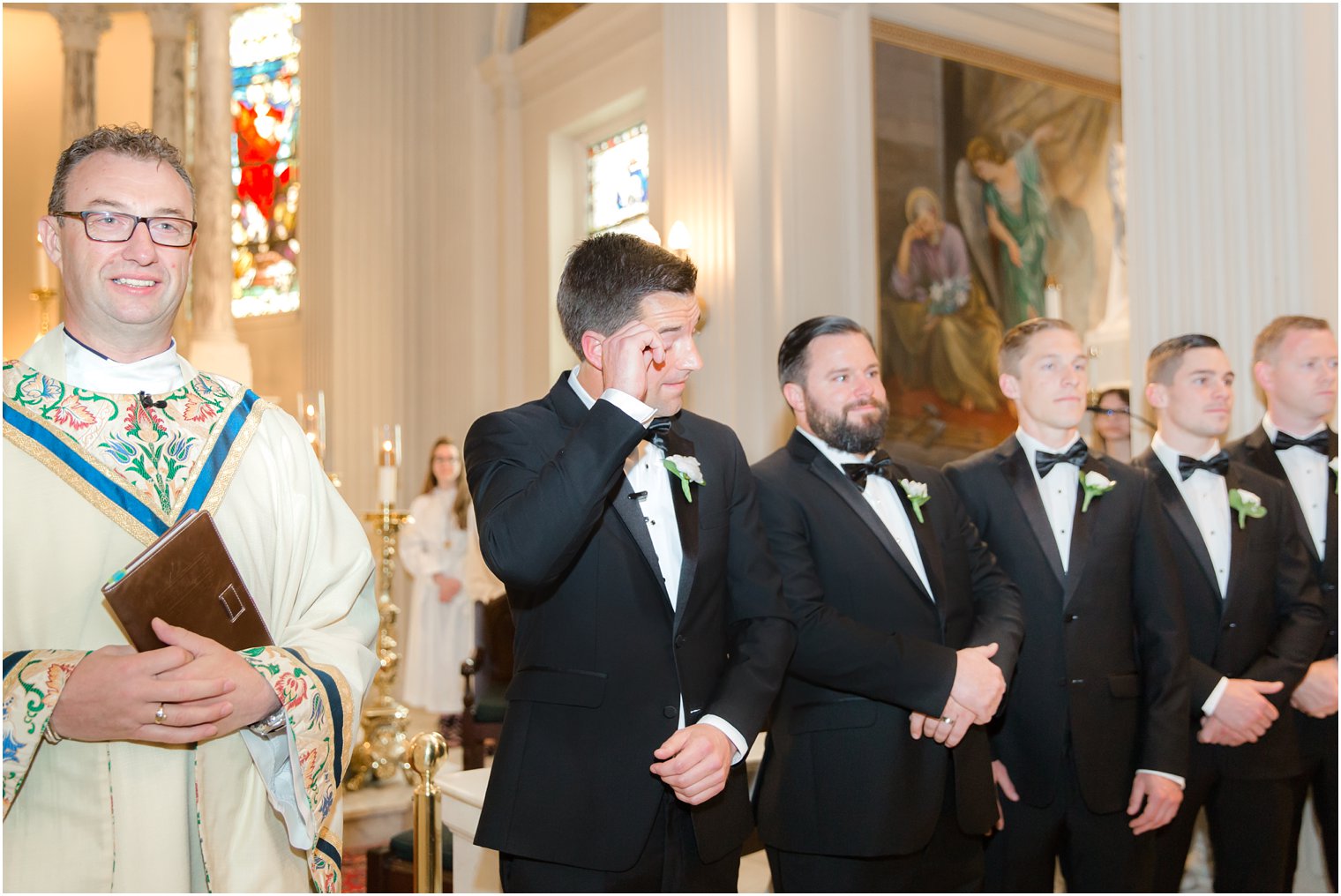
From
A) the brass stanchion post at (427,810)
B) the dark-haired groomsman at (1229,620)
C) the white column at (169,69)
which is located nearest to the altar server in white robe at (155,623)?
the brass stanchion post at (427,810)

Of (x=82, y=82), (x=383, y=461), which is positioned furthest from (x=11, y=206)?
(x=383, y=461)

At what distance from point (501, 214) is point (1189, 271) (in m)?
8.14

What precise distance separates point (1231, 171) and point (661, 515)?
3.78 metres

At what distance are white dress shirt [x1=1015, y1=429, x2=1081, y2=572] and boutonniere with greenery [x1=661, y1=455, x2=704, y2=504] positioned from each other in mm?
1630

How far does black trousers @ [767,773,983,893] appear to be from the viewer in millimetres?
3047

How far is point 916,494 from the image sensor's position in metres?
3.30

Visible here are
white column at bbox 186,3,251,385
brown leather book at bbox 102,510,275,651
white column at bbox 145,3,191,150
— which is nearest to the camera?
brown leather book at bbox 102,510,275,651

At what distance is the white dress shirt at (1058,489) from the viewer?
12.4 feet

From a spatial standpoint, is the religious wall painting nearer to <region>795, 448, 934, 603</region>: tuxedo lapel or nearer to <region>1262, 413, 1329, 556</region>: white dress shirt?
<region>1262, 413, 1329, 556</region>: white dress shirt

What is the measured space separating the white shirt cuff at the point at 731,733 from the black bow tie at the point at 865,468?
41.7 inches

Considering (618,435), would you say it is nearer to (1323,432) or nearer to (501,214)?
(1323,432)

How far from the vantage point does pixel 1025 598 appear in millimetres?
3645

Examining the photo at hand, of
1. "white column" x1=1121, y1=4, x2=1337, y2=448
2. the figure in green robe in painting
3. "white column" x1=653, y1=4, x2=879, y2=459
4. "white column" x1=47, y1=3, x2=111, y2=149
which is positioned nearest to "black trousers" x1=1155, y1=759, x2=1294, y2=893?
"white column" x1=1121, y1=4, x2=1337, y2=448

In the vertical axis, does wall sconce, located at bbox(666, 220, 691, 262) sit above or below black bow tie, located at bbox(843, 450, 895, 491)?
above
